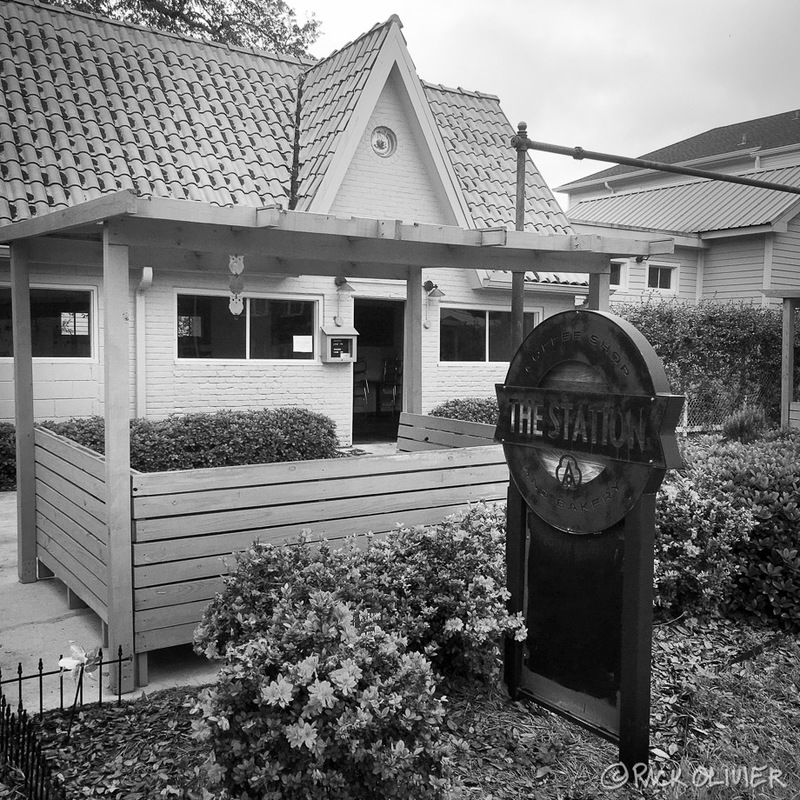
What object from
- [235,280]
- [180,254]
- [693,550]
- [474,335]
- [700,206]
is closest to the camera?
[693,550]

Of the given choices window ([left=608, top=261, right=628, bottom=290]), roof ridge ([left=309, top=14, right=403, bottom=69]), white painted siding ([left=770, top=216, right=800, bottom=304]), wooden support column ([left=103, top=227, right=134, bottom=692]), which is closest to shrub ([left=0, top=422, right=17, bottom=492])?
wooden support column ([left=103, top=227, right=134, bottom=692])

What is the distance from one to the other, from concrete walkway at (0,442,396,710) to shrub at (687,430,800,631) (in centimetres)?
322

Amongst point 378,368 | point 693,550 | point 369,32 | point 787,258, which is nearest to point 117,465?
point 693,550

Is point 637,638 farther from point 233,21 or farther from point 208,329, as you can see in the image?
point 233,21

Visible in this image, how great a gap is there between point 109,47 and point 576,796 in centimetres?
1306

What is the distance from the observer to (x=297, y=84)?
14.4 metres

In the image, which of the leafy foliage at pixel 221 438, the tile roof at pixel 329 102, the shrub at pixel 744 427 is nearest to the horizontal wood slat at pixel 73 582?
the leafy foliage at pixel 221 438

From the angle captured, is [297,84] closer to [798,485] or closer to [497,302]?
[497,302]

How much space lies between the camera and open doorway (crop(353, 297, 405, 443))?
16297mm

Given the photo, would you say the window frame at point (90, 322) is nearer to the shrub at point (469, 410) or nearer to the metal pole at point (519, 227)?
the shrub at point (469, 410)

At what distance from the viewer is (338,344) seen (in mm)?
13047

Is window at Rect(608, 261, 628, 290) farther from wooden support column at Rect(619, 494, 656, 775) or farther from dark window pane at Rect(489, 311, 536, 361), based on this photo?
wooden support column at Rect(619, 494, 656, 775)

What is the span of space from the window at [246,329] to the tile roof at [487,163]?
11.4 feet

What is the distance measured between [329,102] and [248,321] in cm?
377
